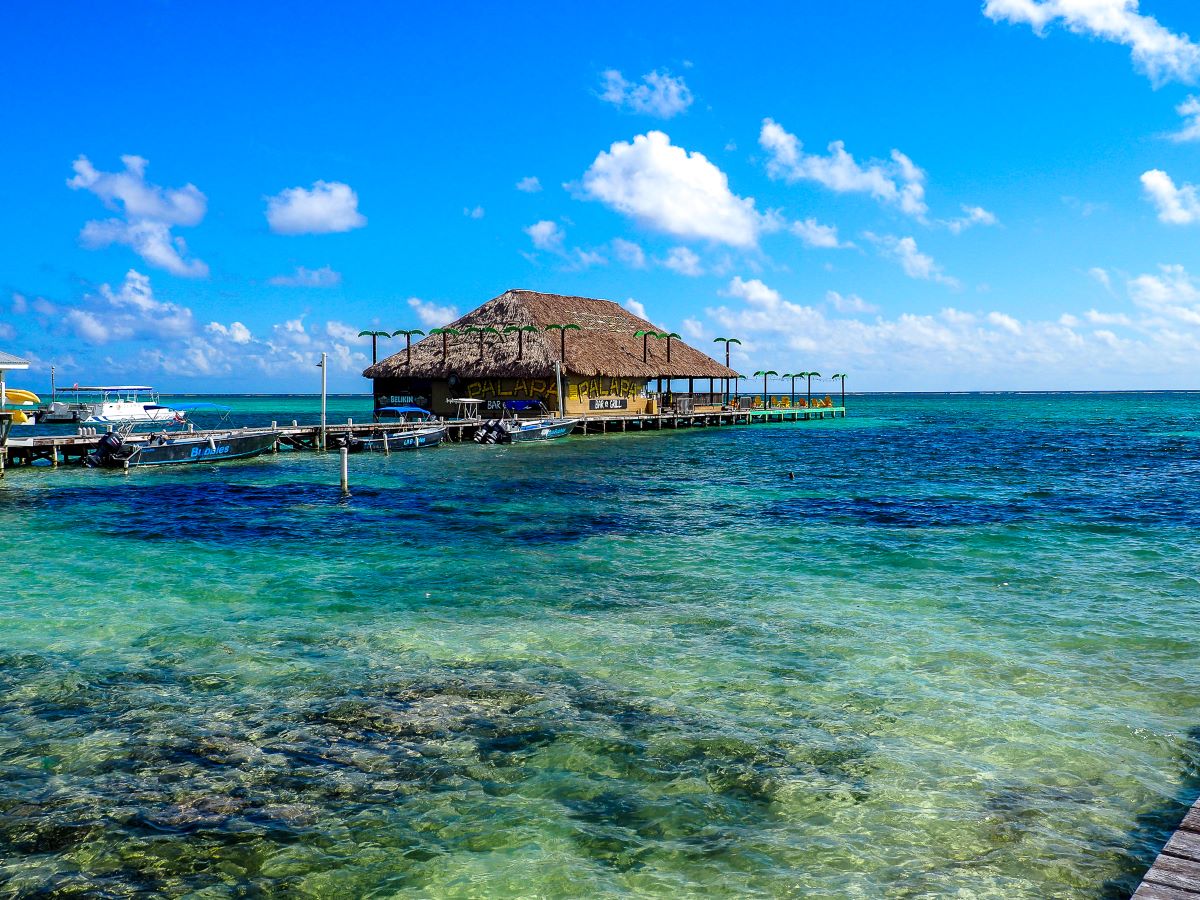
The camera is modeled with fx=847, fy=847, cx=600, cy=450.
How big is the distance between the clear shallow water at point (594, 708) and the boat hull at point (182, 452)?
15505 mm

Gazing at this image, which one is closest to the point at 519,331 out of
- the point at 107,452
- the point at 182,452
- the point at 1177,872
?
the point at 182,452

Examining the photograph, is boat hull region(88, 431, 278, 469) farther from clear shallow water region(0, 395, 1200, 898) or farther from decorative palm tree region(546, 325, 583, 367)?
decorative palm tree region(546, 325, 583, 367)

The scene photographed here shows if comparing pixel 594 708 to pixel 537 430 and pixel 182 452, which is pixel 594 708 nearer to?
pixel 182 452

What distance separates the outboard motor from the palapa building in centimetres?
2454

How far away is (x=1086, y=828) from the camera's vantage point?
673 cm

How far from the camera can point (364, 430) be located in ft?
158

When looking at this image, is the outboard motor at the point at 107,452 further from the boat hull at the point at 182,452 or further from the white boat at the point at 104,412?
the white boat at the point at 104,412

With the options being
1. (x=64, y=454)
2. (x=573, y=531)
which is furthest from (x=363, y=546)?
(x=64, y=454)

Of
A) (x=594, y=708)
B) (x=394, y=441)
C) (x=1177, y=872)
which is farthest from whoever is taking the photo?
(x=394, y=441)

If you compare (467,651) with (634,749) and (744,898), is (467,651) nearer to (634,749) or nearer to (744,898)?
(634,749)

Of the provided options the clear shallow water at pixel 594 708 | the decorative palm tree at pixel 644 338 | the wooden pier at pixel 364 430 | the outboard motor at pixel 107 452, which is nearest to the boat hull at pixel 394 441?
the wooden pier at pixel 364 430

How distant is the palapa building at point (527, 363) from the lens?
58.0 metres

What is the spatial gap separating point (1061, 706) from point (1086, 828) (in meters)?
2.90

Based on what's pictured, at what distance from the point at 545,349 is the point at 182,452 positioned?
26250 mm
